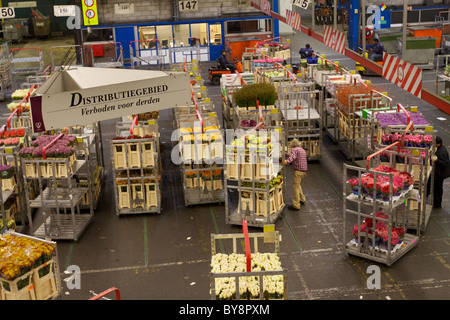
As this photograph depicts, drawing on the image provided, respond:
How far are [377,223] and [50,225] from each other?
694cm

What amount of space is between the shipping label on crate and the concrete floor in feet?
11.4

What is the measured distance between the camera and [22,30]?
4300cm

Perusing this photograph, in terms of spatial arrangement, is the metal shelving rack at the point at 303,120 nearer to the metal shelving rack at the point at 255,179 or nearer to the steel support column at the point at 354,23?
the metal shelving rack at the point at 255,179

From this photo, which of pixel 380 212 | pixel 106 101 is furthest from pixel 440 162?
pixel 106 101

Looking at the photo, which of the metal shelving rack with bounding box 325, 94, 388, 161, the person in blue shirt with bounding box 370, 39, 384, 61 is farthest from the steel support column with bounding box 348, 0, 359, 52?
the metal shelving rack with bounding box 325, 94, 388, 161

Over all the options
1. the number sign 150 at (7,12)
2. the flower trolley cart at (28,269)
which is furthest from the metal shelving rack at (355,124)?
the number sign 150 at (7,12)

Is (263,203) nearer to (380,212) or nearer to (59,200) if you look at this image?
(380,212)

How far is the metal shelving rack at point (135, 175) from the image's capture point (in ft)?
46.2

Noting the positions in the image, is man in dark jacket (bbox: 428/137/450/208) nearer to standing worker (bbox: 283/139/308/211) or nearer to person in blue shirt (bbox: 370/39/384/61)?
standing worker (bbox: 283/139/308/211)

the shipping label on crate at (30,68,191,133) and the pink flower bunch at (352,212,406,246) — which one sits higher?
the shipping label on crate at (30,68,191,133)

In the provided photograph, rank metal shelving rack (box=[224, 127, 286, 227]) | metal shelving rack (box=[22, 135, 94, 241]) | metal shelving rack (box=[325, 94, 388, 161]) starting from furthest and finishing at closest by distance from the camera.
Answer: metal shelving rack (box=[325, 94, 388, 161]) → metal shelving rack (box=[22, 135, 94, 241]) → metal shelving rack (box=[224, 127, 286, 227])

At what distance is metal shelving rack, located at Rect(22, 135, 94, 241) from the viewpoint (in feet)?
43.8

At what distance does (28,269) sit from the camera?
29.9 feet
